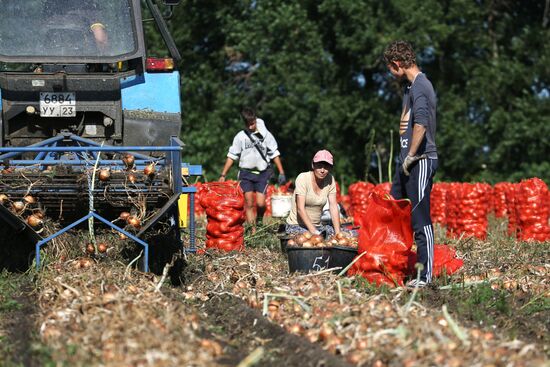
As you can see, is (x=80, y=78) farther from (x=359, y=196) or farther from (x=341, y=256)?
(x=359, y=196)

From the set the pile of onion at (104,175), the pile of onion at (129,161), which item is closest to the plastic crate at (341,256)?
the pile of onion at (129,161)

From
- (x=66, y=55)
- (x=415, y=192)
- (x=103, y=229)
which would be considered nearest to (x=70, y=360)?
(x=103, y=229)

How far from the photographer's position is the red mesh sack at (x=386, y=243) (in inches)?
366

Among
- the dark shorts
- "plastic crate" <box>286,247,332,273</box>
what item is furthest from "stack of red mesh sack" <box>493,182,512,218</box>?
"plastic crate" <box>286,247,332,273</box>

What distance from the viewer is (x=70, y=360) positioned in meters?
5.98

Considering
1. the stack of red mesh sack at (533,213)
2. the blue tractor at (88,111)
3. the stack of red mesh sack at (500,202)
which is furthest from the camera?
the stack of red mesh sack at (500,202)

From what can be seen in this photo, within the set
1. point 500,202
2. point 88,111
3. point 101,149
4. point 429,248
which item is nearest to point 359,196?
point 500,202

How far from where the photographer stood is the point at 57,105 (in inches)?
400

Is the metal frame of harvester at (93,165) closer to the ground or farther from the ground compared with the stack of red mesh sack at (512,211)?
farther from the ground

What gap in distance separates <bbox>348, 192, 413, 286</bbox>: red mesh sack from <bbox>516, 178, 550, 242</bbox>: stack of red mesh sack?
5.36 m

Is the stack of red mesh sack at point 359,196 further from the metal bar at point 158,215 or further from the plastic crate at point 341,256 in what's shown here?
the metal bar at point 158,215

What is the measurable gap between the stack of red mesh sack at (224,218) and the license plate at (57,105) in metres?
2.52

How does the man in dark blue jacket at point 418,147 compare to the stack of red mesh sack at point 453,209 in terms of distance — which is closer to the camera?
the man in dark blue jacket at point 418,147

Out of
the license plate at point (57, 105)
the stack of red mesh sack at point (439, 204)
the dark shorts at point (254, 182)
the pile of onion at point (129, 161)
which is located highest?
the license plate at point (57, 105)
